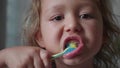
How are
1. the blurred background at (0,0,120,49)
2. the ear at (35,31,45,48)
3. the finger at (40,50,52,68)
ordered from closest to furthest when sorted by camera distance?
the finger at (40,50,52,68) < the ear at (35,31,45,48) < the blurred background at (0,0,120,49)

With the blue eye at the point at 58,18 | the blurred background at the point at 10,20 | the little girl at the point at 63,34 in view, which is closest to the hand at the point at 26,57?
the little girl at the point at 63,34

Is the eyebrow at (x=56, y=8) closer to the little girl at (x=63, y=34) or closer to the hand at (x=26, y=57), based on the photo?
the little girl at (x=63, y=34)

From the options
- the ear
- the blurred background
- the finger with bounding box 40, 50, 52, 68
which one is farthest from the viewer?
the blurred background

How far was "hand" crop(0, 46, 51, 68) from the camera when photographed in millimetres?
648

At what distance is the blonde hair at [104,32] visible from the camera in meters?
0.86

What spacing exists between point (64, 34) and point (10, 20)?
61 centimetres


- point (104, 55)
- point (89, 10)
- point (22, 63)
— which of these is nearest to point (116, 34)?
point (104, 55)

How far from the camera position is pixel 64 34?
683 millimetres

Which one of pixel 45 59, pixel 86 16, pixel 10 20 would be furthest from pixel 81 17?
pixel 10 20

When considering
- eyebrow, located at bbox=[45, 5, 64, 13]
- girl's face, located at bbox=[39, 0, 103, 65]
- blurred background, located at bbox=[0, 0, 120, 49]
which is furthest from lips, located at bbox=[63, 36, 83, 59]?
blurred background, located at bbox=[0, 0, 120, 49]

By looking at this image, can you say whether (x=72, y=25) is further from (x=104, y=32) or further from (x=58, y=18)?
(x=104, y=32)

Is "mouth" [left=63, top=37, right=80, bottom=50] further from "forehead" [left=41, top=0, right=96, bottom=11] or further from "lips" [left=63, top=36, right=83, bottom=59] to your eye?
"forehead" [left=41, top=0, right=96, bottom=11]

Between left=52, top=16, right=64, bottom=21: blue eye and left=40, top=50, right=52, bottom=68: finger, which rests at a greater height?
left=52, top=16, right=64, bottom=21: blue eye

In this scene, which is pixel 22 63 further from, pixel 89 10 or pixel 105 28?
pixel 105 28
